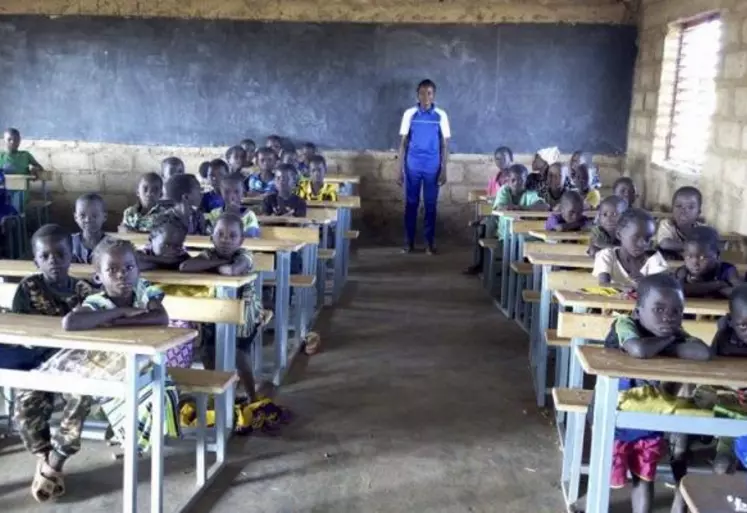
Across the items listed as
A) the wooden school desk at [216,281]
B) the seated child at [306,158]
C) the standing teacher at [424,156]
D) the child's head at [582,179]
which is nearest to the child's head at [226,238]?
the wooden school desk at [216,281]

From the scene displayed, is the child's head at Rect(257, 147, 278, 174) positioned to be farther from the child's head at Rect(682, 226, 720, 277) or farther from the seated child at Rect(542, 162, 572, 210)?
the child's head at Rect(682, 226, 720, 277)

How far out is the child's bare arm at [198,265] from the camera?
366 centimetres

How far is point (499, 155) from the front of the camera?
27.9 ft

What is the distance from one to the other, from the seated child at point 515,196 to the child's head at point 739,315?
3.53 m

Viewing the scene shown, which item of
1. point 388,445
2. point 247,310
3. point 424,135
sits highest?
point 424,135

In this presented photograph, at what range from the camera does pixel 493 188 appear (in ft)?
25.7

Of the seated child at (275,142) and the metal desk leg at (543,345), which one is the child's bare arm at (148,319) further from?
the seated child at (275,142)

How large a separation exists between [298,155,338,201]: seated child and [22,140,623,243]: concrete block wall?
2257mm

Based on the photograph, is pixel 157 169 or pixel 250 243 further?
pixel 157 169

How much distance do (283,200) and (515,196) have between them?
192cm

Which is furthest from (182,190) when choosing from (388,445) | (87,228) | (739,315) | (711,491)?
(711,491)

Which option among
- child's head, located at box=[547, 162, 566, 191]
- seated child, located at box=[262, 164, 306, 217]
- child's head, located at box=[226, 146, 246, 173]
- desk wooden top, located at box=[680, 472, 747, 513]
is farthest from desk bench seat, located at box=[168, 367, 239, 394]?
child's head, located at box=[226, 146, 246, 173]

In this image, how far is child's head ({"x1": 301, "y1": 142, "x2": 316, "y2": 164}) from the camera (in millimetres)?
8320

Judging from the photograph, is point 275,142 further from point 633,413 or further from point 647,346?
point 633,413
